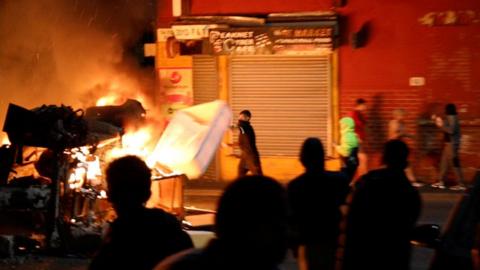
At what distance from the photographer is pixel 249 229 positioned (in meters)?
2.95

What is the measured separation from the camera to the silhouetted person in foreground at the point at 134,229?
3.93 m

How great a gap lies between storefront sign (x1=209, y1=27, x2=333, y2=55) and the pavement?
114 inches

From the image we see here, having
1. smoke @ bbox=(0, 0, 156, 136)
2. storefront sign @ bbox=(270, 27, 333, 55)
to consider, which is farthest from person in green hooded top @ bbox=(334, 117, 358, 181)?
smoke @ bbox=(0, 0, 156, 136)

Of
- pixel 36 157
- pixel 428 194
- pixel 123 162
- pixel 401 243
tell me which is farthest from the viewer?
pixel 428 194

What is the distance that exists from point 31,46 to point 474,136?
978 centimetres

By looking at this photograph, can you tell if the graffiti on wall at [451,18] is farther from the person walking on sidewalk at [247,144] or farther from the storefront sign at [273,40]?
the person walking on sidewalk at [247,144]

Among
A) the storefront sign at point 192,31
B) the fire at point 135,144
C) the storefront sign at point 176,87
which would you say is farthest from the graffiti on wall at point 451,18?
A: the fire at point 135,144

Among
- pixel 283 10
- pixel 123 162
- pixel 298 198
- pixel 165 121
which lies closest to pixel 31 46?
pixel 165 121

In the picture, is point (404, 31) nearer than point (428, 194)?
No

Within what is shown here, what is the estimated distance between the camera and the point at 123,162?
4.15 m

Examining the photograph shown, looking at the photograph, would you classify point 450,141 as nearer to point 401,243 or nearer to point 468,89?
point 468,89

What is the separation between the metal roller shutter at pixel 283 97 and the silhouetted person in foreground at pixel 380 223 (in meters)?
12.9

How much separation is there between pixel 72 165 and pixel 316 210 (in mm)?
4929

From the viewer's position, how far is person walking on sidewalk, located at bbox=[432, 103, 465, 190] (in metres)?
16.8
